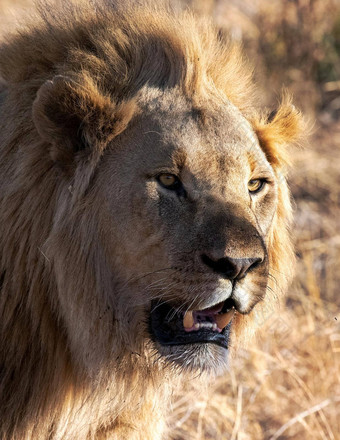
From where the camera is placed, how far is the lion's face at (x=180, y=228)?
2.42m

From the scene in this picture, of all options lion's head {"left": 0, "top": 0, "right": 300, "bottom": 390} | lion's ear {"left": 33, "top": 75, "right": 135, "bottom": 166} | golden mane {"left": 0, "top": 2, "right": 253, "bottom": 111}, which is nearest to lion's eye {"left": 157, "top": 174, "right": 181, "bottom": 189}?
lion's head {"left": 0, "top": 0, "right": 300, "bottom": 390}

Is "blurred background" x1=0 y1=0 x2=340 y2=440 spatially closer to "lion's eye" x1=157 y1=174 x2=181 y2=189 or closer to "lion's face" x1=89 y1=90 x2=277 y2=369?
"lion's face" x1=89 y1=90 x2=277 y2=369

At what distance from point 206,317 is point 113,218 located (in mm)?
490


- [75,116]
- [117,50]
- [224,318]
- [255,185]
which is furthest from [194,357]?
[117,50]

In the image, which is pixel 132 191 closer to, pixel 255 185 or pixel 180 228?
pixel 180 228

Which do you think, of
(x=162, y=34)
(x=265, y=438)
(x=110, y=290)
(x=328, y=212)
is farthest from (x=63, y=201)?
(x=328, y=212)

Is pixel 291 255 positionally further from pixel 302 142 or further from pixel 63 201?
pixel 63 201

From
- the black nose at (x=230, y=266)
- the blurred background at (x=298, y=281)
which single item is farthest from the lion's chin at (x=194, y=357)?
the blurred background at (x=298, y=281)

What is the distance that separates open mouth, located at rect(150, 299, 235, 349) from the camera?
8.48ft

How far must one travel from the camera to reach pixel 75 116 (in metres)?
2.61

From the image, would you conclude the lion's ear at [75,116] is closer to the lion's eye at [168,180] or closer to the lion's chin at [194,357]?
the lion's eye at [168,180]

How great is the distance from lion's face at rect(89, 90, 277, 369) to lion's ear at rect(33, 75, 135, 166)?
6 cm

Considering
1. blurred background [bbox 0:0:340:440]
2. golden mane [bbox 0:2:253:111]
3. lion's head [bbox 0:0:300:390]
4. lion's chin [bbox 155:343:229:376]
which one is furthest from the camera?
blurred background [bbox 0:0:340:440]

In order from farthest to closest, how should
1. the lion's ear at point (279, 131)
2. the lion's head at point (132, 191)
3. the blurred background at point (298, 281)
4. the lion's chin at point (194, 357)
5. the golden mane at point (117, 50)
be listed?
the blurred background at point (298, 281), the lion's ear at point (279, 131), the golden mane at point (117, 50), the lion's chin at point (194, 357), the lion's head at point (132, 191)
